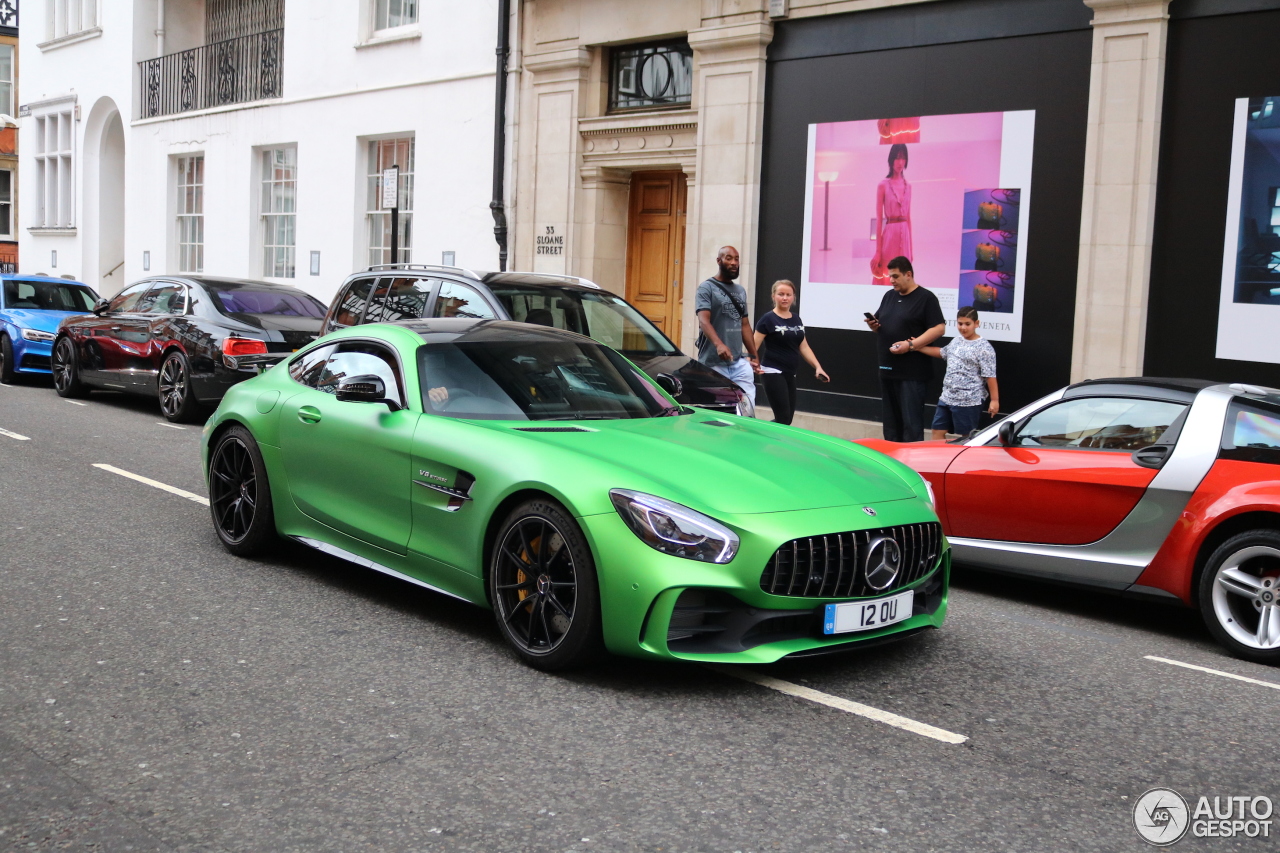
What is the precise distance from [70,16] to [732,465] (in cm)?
3205

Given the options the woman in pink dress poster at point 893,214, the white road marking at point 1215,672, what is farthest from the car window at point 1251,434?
the woman in pink dress poster at point 893,214

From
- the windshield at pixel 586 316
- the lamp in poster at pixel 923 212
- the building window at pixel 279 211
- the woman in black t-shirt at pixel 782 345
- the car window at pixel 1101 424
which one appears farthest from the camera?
the building window at pixel 279 211

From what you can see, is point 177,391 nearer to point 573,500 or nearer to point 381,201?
point 381,201

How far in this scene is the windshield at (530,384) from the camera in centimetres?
595

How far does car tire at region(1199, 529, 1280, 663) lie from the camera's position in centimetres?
586

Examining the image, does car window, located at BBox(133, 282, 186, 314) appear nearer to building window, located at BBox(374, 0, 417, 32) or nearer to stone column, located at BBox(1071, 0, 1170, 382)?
building window, located at BBox(374, 0, 417, 32)

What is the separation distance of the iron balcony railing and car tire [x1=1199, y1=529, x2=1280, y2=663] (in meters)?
21.4

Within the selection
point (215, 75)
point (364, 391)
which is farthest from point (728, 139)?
point (215, 75)

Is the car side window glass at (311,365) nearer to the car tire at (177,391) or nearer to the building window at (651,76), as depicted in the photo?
the car tire at (177,391)

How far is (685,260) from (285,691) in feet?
40.4

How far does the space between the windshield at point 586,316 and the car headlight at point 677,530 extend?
5605 mm

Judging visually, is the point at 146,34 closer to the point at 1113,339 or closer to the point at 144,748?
the point at 1113,339

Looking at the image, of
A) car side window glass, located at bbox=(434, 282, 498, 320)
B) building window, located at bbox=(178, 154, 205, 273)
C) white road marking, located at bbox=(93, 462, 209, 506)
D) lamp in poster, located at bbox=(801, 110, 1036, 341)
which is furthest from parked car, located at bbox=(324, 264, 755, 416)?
building window, located at bbox=(178, 154, 205, 273)

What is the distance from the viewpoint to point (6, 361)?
17.5 m
